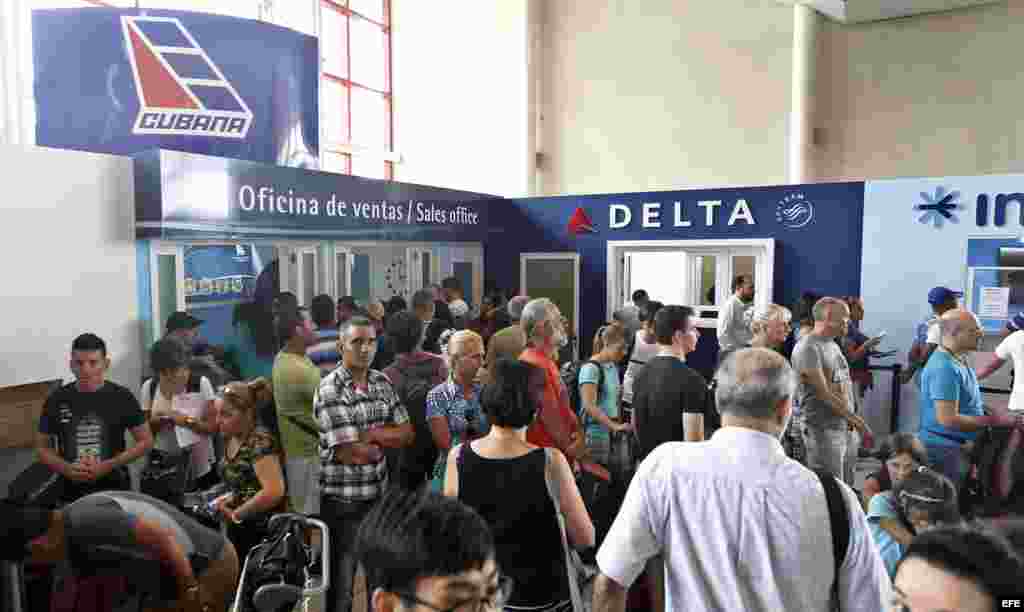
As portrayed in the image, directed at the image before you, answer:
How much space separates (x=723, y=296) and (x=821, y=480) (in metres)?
6.82

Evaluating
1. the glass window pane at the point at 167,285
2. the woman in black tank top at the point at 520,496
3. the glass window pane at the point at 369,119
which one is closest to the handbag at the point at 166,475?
the glass window pane at the point at 167,285

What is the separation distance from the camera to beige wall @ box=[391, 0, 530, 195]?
11.6 meters

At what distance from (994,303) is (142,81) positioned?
308 inches

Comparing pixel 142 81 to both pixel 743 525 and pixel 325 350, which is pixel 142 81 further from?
pixel 743 525

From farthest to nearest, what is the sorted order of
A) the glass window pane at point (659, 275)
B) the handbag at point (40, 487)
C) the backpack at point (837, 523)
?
the glass window pane at point (659, 275), the handbag at point (40, 487), the backpack at point (837, 523)

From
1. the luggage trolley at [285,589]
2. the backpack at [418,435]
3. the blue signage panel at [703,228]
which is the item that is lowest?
the luggage trolley at [285,589]

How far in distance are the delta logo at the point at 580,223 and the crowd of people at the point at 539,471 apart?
3660 millimetres

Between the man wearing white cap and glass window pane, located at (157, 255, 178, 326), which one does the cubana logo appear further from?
glass window pane, located at (157, 255, 178, 326)

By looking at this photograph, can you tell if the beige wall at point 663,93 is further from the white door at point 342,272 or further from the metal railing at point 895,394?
the white door at point 342,272

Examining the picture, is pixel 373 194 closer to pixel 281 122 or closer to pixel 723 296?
pixel 281 122

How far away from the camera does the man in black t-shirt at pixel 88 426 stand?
355 centimetres

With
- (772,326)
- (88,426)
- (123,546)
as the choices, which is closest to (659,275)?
(772,326)

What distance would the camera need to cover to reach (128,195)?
447cm

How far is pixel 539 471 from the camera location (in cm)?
196
